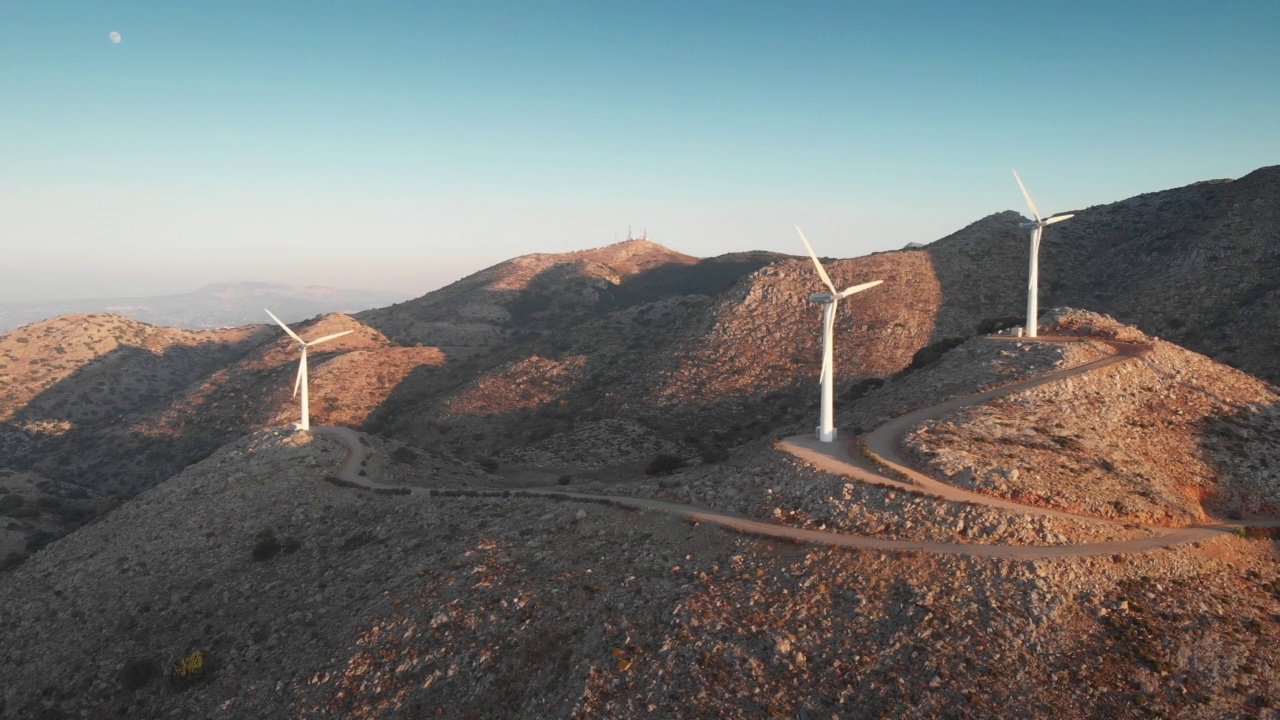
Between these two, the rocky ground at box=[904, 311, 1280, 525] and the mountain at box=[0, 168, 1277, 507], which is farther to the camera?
the mountain at box=[0, 168, 1277, 507]

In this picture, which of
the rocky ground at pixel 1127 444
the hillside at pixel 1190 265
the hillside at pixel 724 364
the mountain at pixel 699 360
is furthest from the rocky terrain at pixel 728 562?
the mountain at pixel 699 360

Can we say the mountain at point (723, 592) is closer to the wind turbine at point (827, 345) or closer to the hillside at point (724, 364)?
the wind turbine at point (827, 345)

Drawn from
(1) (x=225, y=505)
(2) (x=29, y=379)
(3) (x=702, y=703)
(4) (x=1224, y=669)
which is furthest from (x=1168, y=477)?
(2) (x=29, y=379)

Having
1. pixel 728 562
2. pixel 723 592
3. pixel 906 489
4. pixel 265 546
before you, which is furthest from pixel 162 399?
pixel 906 489

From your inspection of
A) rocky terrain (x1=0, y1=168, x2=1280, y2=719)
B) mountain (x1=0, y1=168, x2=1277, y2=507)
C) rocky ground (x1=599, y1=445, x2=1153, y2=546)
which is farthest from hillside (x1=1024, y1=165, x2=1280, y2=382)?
rocky ground (x1=599, y1=445, x2=1153, y2=546)

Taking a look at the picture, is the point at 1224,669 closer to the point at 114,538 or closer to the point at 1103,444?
the point at 1103,444

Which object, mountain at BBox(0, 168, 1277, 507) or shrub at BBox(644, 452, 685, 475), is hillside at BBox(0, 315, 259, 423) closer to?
mountain at BBox(0, 168, 1277, 507)

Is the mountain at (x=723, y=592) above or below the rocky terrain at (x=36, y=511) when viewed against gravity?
above
